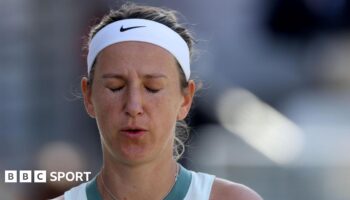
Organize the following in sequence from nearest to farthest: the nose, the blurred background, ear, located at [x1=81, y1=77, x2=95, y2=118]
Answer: the nose
ear, located at [x1=81, y1=77, x2=95, y2=118]
the blurred background

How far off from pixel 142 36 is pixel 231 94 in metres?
1.33

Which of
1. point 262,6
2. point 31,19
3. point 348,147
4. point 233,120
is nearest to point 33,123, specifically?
point 31,19

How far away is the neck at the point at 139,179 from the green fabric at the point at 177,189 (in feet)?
0.04

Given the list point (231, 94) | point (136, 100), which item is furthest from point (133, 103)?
point (231, 94)

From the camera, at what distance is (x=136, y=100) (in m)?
1.17

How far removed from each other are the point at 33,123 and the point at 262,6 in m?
0.98

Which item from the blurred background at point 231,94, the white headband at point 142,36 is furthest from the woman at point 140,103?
the blurred background at point 231,94

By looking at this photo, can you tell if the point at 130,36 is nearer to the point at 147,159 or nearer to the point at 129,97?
the point at 129,97

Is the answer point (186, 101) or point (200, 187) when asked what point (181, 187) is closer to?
point (200, 187)

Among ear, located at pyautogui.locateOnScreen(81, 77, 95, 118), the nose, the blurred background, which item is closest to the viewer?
the nose

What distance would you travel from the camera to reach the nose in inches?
45.6

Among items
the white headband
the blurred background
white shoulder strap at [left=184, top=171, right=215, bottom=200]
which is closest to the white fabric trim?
white shoulder strap at [left=184, top=171, right=215, bottom=200]

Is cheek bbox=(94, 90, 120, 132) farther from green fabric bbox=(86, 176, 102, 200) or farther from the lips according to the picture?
green fabric bbox=(86, 176, 102, 200)

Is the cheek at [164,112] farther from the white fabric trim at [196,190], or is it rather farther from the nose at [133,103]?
the white fabric trim at [196,190]
